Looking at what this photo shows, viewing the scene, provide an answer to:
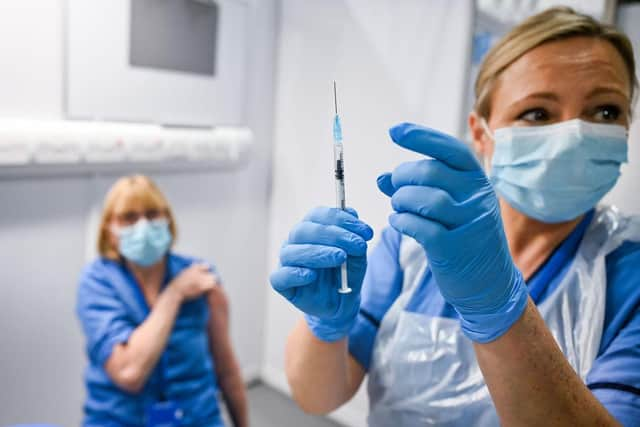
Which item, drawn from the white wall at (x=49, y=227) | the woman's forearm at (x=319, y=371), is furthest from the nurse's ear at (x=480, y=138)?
the white wall at (x=49, y=227)

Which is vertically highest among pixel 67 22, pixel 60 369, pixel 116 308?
pixel 67 22

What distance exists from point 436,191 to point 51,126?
1338 millimetres

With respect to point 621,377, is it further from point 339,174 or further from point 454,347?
point 339,174

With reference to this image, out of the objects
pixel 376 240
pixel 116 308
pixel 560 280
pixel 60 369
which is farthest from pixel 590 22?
pixel 60 369

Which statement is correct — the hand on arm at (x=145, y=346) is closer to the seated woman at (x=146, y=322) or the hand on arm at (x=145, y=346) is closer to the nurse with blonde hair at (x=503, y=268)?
the seated woman at (x=146, y=322)

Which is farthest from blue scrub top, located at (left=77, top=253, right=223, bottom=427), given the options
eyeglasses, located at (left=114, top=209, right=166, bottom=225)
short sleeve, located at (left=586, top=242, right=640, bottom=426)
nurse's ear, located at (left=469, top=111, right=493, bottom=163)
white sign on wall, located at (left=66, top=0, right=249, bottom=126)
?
short sleeve, located at (left=586, top=242, right=640, bottom=426)

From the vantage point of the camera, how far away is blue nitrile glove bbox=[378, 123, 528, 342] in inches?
19.4

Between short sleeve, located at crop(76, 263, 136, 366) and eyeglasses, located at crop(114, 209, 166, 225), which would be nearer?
short sleeve, located at crop(76, 263, 136, 366)

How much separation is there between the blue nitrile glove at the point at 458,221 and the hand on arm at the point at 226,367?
3.84 feet

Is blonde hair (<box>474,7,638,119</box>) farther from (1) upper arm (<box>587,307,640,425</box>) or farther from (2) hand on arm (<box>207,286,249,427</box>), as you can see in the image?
(2) hand on arm (<box>207,286,249,427</box>)

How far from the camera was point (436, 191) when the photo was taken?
1.63 feet

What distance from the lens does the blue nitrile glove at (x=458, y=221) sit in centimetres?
49

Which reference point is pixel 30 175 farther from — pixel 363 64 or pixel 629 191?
pixel 629 191

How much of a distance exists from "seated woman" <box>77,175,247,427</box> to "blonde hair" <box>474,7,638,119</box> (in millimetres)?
1030
